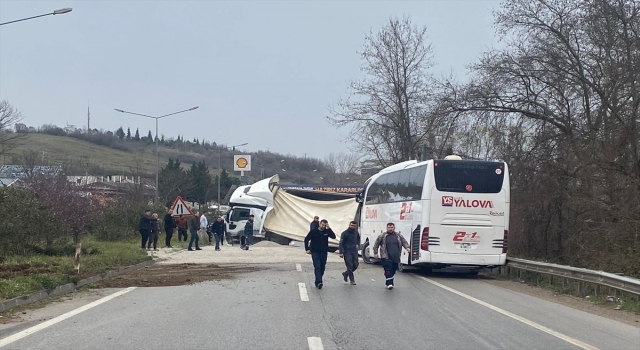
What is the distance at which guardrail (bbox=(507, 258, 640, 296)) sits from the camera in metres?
14.1

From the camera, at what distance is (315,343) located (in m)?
8.96

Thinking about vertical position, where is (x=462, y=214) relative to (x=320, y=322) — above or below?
above

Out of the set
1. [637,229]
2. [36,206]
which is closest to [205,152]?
[36,206]

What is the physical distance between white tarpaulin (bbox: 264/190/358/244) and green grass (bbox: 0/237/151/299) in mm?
11451

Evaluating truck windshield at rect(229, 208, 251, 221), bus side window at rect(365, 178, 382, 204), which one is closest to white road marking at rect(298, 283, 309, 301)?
bus side window at rect(365, 178, 382, 204)

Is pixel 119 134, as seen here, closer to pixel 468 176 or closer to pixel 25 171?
pixel 25 171

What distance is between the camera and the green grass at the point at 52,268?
→ 13.9 m

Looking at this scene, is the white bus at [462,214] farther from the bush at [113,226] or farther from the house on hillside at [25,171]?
the house on hillside at [25,171]

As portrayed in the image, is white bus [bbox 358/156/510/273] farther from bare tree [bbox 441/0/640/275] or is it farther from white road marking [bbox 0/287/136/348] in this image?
white road marking [bbox 0/287/136/348]

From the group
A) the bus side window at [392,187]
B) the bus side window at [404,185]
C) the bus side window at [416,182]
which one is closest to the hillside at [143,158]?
the bus side window at [392,187]

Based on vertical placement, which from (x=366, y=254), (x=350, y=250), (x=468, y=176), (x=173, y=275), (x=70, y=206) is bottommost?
(x=173, y=275)

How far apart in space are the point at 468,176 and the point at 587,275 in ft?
15.0

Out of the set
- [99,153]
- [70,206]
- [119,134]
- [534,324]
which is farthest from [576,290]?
[119,134]

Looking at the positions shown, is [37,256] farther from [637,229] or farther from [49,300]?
[637,229]
